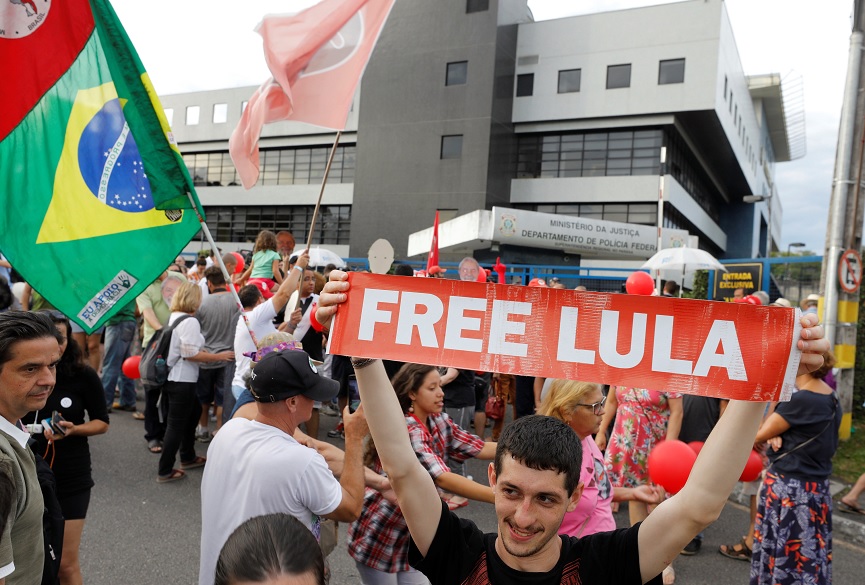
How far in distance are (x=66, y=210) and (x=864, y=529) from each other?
6.74 m

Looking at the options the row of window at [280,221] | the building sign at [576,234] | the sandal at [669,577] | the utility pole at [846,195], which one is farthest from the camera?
the row of window at [280,221]

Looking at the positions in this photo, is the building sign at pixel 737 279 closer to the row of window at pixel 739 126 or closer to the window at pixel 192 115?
the row of window at pixel 739 126

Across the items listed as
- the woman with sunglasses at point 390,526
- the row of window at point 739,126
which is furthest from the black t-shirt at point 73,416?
the row of window at point 739,126

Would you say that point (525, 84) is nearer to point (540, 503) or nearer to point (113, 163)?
point (113, 163)

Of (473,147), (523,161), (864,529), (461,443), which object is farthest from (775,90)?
(461,443)

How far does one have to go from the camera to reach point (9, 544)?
1744 mm

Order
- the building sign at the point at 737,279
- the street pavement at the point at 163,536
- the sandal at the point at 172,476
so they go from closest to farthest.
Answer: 1. the street pavement at the point at 163,536
2. the sandal at the point at 172,476
3. the building sign at the point at 737,279

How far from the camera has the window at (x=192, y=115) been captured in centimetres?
3712

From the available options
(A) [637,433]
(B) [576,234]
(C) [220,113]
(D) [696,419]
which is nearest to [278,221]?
(C) [220,113]

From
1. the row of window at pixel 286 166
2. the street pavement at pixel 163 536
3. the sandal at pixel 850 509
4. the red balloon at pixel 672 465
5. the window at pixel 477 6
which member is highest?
the window at pixel 477 6

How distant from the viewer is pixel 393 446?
1846mm

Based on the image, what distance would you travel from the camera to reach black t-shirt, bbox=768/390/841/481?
12.6 feet

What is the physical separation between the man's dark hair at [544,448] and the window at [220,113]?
1498 inches

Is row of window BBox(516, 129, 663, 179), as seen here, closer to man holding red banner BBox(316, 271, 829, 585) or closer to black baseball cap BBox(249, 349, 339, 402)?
black baseball cap BBox(249, 349, 339, 402)
